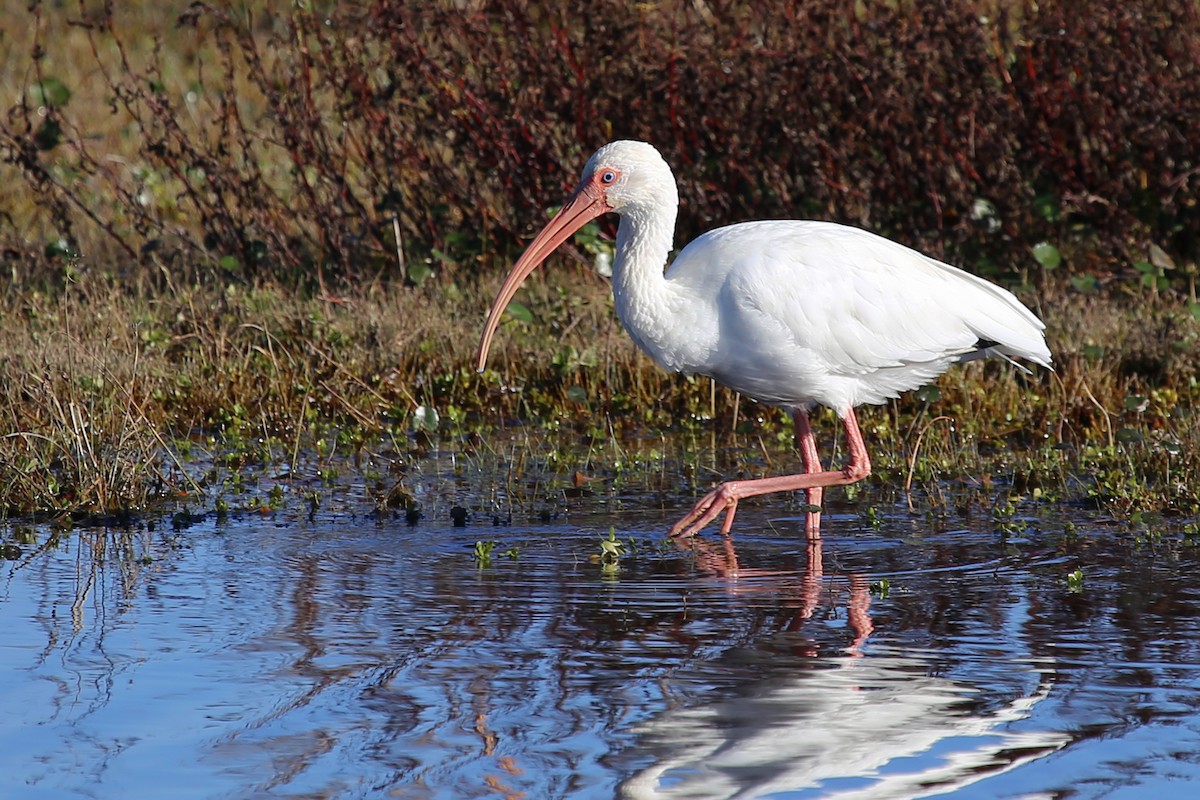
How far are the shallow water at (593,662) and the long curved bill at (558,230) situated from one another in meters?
1.15

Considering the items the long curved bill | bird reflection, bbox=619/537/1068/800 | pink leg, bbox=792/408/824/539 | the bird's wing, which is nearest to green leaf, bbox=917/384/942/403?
the bird's wing

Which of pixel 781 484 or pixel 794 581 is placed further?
pixel 781 484

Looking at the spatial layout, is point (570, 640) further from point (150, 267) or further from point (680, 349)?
point (150, 267)

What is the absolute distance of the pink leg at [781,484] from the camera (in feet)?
21.1

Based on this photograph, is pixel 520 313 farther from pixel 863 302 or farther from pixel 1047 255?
pixel 1047 255

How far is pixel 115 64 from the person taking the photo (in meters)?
15.6

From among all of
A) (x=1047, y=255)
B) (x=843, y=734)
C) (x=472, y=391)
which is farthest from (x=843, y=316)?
(x=1047, y=255)

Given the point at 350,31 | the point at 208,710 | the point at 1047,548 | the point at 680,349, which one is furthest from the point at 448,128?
the point at 208,710

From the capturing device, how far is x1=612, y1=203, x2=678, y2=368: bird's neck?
256 inches

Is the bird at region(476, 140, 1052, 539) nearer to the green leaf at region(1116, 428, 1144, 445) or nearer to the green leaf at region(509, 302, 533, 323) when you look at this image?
the green leaf at region(1116, 428, 1144, 445)

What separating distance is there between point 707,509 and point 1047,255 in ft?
11.8

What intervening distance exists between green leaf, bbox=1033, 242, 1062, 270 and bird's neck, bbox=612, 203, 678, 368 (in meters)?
3.11

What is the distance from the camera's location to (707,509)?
6461mm

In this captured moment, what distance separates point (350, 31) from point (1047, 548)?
5329 millimetres
